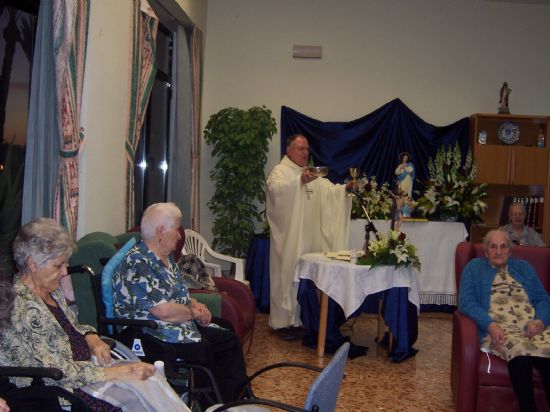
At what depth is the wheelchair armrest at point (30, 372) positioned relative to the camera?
82.5 inches

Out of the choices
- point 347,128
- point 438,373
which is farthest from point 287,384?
point 347,128

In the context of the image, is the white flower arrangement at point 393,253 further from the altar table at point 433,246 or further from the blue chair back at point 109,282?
the blue chair back at point 109,282

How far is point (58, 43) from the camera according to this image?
324 cm

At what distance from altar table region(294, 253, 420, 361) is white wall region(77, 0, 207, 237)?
151 cm

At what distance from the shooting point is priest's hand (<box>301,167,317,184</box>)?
216 inches

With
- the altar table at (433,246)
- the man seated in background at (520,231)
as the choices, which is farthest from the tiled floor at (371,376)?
the man seated in background at (520,231)

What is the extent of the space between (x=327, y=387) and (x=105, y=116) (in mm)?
2650

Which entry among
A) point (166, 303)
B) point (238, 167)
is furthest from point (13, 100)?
point (238, 167)

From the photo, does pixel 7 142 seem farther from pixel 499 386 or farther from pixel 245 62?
pixel 245 62

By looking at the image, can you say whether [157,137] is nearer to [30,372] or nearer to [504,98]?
[504,98]

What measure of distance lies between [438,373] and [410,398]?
627 millimetres

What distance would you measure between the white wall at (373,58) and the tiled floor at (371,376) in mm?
2637

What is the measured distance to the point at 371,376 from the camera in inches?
180

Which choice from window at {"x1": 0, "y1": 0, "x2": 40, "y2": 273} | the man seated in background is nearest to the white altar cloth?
the man seated in background
